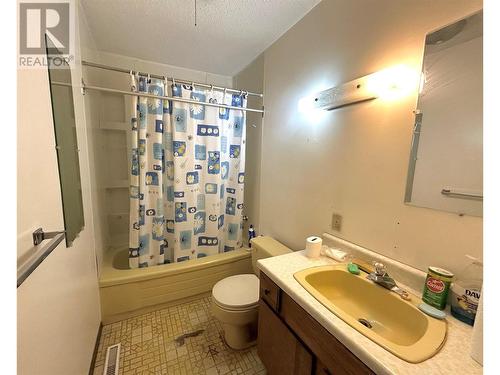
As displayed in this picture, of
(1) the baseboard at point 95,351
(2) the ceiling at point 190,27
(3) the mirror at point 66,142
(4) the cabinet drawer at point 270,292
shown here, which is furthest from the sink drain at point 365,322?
(2) the ceiling at point 190,27

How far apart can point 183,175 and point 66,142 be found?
963 mm

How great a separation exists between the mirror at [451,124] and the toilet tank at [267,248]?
3.23 ft

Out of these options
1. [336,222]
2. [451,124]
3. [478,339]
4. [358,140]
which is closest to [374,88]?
[358,140]

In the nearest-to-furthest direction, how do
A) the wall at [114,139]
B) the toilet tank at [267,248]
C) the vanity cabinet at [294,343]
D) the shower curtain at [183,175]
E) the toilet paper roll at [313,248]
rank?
1. the vanity cabinet at [294,343]
2. the toilet paper roll at [313,248]
3. the toilet tank at [267,248]
4. the shower curtain at [183,175]
5. the wall at [114,139]

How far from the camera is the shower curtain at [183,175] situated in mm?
1772

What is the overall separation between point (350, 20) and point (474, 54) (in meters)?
0.69

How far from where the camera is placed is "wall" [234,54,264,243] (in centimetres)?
214

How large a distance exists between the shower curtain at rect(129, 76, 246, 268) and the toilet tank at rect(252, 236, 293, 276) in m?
0.50

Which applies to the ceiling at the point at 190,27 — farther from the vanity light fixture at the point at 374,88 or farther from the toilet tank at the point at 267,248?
the toilet tank at the point at 267,248

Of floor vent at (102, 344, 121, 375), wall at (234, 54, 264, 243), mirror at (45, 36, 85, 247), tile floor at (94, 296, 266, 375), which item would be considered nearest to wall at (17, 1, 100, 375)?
mirror at (45, 36, 85, 247)

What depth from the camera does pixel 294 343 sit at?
3.05 ft

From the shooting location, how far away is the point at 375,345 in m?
0.65

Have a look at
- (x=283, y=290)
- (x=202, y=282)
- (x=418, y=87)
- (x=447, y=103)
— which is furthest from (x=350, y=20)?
(x=202, y=282)
